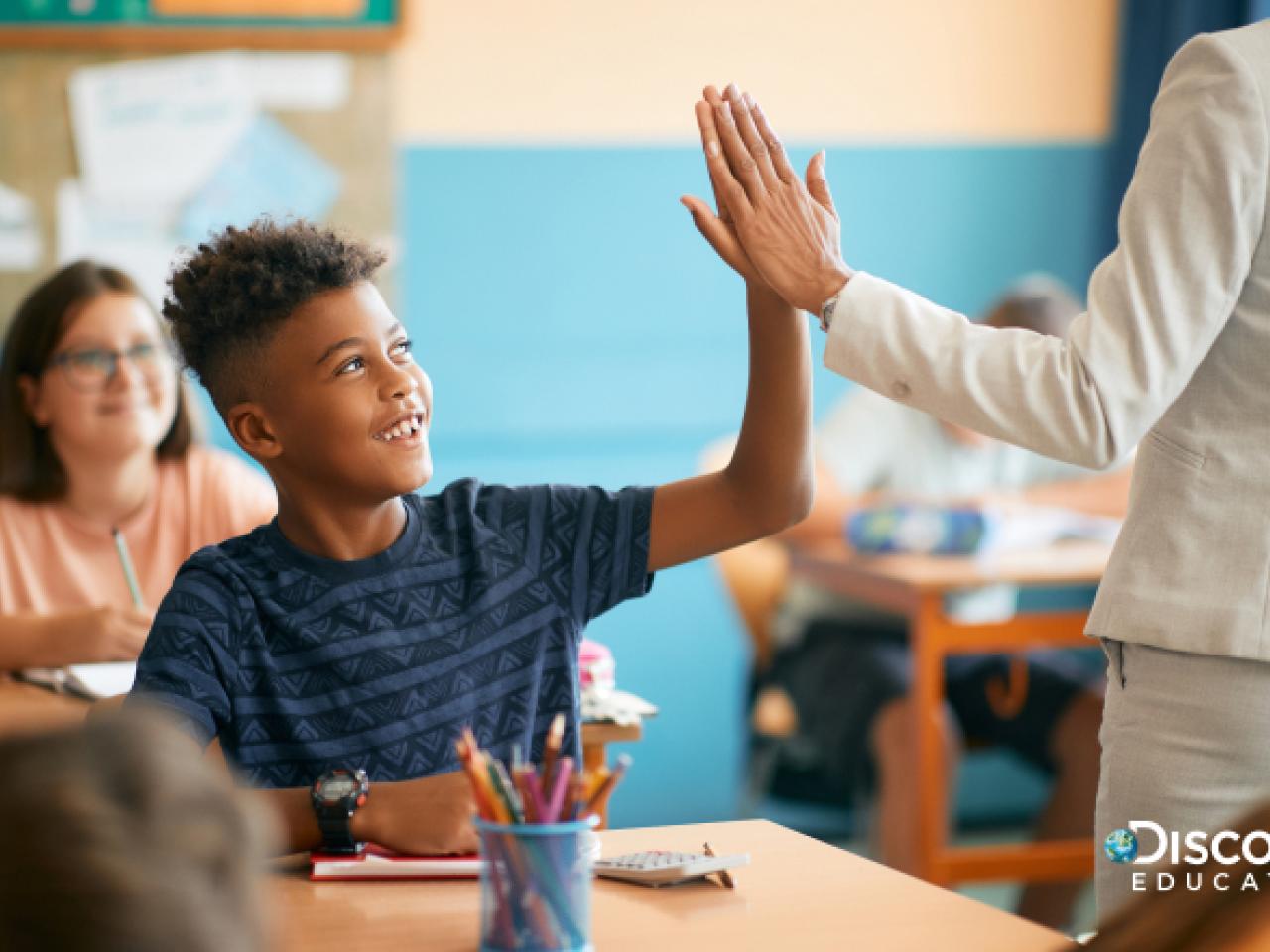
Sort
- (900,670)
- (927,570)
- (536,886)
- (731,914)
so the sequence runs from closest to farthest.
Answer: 1. (536,886)
2. (731,914)
3. (927,570)
4. (900,670)

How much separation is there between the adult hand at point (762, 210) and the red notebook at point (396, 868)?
1.88 ft

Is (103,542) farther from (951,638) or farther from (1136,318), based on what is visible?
(1136,318)

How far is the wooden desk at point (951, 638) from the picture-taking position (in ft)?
10.3

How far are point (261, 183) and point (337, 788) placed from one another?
2.64 meters

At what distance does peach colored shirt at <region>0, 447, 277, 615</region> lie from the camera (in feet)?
8.16

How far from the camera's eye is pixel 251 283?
1514 mm

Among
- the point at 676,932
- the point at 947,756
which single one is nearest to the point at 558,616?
the point at 676,932

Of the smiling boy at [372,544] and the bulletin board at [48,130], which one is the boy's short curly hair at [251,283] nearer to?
the smiling boy at [372,544]

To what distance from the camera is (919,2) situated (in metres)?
4.18

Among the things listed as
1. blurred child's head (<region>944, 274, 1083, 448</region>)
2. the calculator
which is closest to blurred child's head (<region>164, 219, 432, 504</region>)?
the calculator

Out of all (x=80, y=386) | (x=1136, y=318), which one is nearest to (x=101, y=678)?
(x=80, y=386)

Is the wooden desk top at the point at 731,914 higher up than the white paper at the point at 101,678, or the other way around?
the wooden desk top at the point at 731,914

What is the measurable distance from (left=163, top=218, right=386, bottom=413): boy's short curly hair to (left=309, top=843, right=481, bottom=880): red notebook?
0.50 metres

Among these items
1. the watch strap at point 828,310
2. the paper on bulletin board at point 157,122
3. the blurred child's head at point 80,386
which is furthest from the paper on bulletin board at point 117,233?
the watch strap at point 828,310
